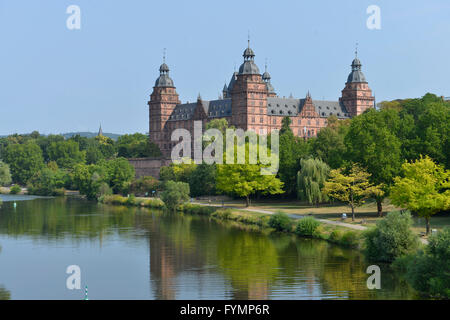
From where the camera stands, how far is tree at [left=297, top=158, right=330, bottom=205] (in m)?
61.2

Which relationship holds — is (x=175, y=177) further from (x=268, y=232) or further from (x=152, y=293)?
(x=152, y=293)

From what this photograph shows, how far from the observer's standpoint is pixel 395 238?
1391 inches

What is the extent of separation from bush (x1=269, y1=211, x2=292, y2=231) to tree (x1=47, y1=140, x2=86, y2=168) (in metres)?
92.9

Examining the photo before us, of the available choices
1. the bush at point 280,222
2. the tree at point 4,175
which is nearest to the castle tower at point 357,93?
the tree at point 4,175

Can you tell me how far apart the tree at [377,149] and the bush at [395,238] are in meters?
13.9

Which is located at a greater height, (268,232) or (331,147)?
(331,147)

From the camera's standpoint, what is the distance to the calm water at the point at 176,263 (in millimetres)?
31594

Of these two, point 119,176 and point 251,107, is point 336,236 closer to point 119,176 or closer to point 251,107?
point 119,176

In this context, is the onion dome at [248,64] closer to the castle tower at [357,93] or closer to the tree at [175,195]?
the castle tower at [357,93]

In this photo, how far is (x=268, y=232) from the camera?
167ft

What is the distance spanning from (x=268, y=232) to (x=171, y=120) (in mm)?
83264

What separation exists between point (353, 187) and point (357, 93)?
8188 cm

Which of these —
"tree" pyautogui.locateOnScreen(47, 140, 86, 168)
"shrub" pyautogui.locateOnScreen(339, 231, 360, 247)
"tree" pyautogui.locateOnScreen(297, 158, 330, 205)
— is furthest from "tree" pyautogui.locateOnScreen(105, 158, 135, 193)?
"shrub" pyautogui.locateOnScreen(339, 231, 360, 247)
